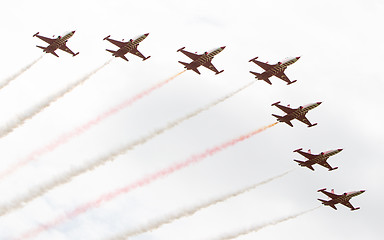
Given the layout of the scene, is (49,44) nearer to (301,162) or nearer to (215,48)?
(215,48)

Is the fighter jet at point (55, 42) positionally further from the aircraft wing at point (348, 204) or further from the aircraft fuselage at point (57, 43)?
the aircraft wing at point (348, 204)

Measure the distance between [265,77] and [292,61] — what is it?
5.79 metres

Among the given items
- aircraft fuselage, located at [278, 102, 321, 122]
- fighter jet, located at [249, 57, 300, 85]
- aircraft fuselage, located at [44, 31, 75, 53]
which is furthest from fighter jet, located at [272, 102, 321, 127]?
aircraft fuselage, located at [44, 31, 75, 53]

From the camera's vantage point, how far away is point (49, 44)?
175500 millimetres

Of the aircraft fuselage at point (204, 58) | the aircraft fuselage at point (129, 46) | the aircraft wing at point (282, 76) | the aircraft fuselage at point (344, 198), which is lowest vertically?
the aircraft fuselage at point (344, 198)

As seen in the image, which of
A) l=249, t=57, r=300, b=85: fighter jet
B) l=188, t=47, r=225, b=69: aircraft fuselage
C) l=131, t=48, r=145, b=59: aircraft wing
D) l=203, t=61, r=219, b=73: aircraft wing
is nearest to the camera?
l=249, t=57, r=300, b=85: fighter jet

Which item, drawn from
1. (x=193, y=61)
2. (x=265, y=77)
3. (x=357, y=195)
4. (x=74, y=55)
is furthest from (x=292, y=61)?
(x=74, y=55)

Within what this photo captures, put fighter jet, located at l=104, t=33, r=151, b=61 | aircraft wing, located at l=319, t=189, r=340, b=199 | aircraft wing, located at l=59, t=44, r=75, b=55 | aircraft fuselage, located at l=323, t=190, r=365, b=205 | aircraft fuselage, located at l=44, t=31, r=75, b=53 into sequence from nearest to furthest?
fighter jet, located at l=104, t=33, r=151, b=61, aircraft fuselage, located at l=44, t=31, r=75, b=53, aircraft fuselage, located at l=323, t=190, r=365, b=205, aircraft wing, located at l=319, t=189, r=340, b=199, aircraft wing, located at l=59, t=44, r=75, b=55

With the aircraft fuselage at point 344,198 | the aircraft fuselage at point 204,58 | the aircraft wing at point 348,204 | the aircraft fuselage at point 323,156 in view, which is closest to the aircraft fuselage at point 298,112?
the aircraft fuselage at point 323,156

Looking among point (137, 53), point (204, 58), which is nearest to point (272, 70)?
point (204, 58)

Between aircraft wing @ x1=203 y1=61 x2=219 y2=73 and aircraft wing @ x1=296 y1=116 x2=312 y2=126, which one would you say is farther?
aircraft wing @ x1=203 y1=61 x2=219 y2=73

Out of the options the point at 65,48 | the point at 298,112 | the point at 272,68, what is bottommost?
the point at 298,112

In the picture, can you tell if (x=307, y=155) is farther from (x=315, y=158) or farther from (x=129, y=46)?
(x=129, y=46)

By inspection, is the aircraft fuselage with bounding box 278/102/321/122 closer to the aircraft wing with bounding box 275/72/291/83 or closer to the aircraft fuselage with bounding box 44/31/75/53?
the aircraft wing with bounding box 275/72/291/83
